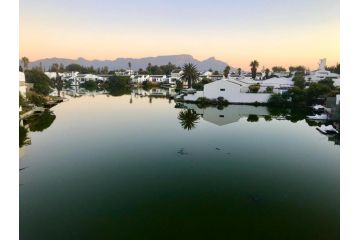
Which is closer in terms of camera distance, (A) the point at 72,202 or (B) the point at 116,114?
(A) the point at 72,202

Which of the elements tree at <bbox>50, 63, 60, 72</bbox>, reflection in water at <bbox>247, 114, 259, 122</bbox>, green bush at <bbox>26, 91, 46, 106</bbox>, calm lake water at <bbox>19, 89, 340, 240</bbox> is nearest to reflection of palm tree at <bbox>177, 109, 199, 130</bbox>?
calm lake water at <bbox>19, 89, 340, 240</bbox>

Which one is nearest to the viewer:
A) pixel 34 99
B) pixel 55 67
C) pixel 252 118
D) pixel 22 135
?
pixel 22 135

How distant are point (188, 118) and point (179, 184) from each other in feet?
40.4

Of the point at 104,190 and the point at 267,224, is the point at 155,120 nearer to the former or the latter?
the point at 104,190

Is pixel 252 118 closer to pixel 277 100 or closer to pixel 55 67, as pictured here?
pixel 277 100

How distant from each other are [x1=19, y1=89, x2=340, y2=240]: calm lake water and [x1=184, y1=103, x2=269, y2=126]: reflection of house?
375 cm

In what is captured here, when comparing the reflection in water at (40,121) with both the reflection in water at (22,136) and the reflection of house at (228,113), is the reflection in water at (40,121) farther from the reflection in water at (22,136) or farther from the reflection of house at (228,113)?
the reflection of house at (228,113)

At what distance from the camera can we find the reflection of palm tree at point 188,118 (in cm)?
1861

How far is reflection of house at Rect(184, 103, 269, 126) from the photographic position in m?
20.6

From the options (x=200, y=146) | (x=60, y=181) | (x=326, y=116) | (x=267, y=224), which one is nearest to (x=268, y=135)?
(x=200, y=146)

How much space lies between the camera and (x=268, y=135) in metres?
15.9

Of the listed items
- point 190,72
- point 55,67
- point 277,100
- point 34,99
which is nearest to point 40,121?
point 34,99

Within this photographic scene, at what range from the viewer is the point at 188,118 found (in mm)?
21266

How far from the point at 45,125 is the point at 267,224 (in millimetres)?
15959
